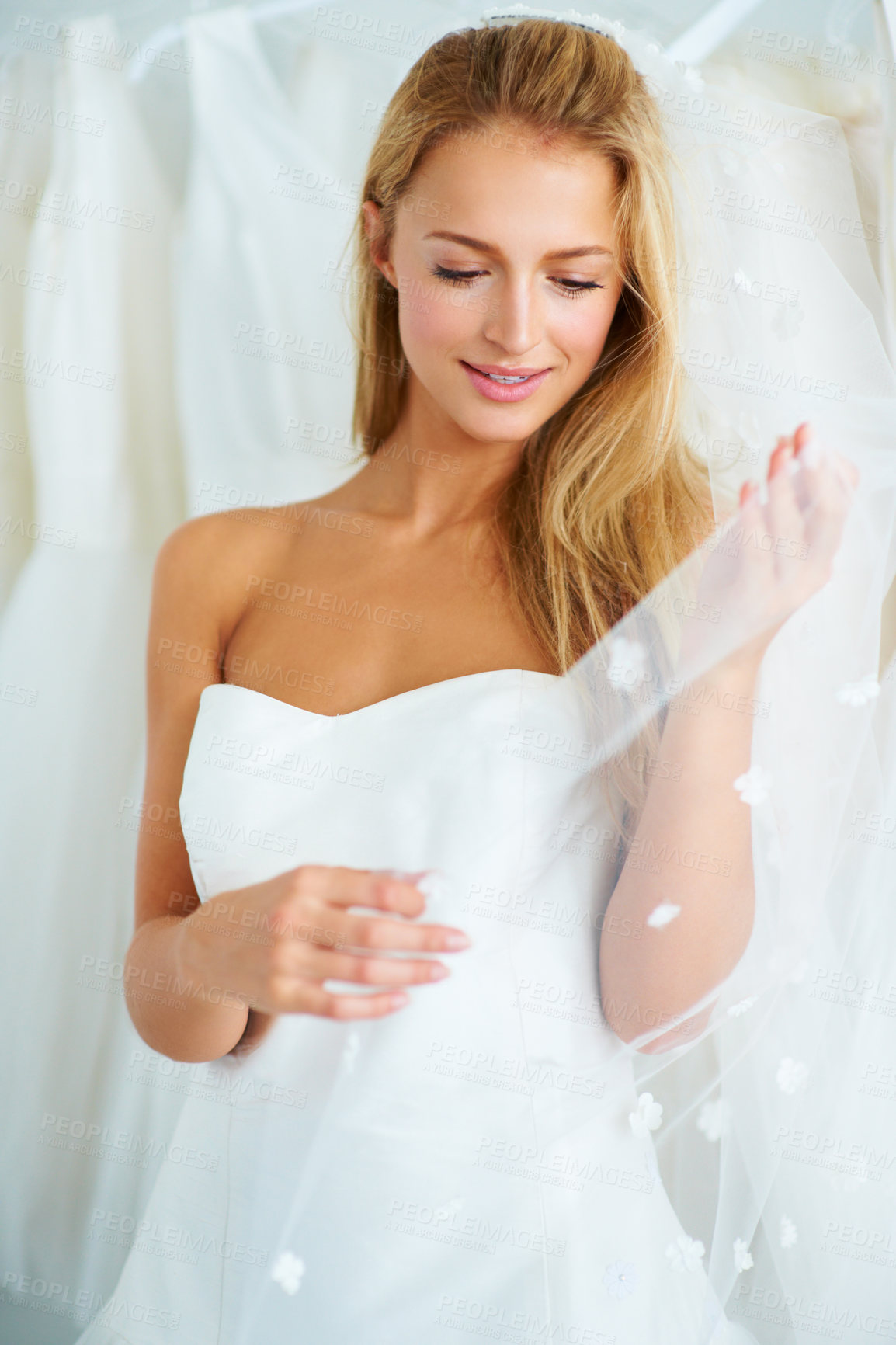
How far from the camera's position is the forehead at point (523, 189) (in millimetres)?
595

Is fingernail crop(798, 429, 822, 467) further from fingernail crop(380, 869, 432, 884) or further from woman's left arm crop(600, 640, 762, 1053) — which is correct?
fingernail crop(380, 869, 432, 884)

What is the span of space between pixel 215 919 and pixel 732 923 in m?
0.32

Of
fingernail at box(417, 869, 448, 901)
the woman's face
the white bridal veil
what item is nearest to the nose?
the woman's face

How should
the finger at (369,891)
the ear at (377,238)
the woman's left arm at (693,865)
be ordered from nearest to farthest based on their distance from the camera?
Answer: 1. the finger at (369,891)
2. the woman's left arm at (693,865)
3. the ear at (377,238)

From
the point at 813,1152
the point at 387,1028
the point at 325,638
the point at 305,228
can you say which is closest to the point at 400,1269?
the point at 387,1028

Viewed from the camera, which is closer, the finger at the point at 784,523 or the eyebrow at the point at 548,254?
the finger at the point at 784,523

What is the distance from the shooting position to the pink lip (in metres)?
0.65

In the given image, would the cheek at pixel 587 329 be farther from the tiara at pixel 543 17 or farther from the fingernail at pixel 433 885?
the fingernail at pixel 433 885

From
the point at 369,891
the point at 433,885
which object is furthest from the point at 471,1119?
the point at 369,891

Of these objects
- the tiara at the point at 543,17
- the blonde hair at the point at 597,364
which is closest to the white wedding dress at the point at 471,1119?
the blonde hair at the point at 597,364

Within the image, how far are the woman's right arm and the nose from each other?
31cm

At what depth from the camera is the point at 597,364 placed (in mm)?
698

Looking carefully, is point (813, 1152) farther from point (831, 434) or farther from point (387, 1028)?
point (831, 434)

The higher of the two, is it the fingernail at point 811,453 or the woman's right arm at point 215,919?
the fingernail at point 811,453
